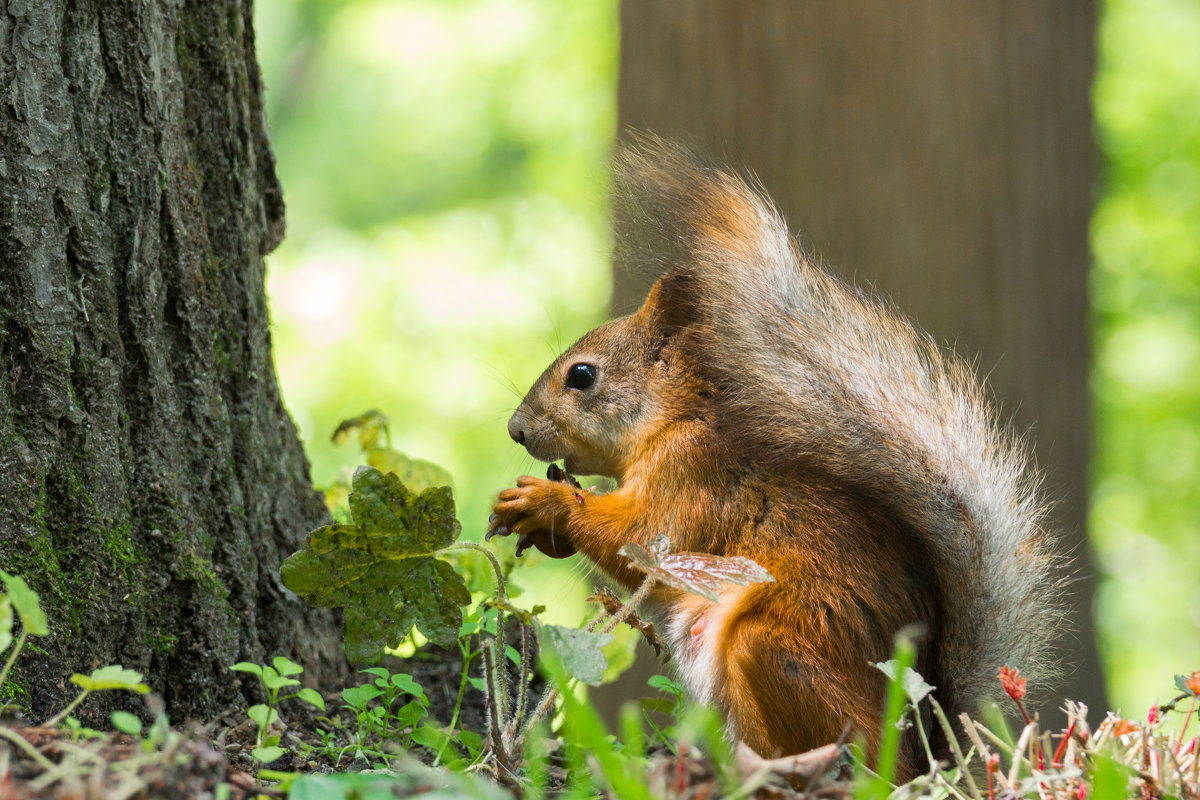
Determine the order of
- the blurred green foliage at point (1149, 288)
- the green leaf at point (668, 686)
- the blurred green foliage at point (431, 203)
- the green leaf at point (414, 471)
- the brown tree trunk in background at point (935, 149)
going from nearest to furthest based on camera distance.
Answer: the green leaf at point (668, 686)
the green leaf at point (414, 471)
the brown tree trunk in background at point (935, 149)
the blurred green foliage at point (1149, 288)
the blurred green foliage at point (431, 203)

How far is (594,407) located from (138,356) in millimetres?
962

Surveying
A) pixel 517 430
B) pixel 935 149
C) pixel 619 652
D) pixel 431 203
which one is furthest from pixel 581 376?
pixel 431 203

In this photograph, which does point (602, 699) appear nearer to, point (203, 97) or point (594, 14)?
point (203, 97)

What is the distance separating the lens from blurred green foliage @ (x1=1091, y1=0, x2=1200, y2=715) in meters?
7.52

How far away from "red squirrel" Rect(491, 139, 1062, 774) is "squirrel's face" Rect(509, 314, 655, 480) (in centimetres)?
3

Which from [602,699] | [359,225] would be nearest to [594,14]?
[359,225]

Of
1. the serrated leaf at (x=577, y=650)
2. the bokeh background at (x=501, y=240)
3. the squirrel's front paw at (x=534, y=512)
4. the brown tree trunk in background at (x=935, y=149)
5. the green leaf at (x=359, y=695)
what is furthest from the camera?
the bokeh background at (x=501, y=240)

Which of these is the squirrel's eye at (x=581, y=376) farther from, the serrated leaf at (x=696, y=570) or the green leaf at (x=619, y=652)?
the serrated leaf at (x=696, y=570)

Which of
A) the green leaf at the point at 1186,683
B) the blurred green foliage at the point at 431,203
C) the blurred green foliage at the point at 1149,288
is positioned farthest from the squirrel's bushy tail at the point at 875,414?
the blurred green foliage at the point at 431,203

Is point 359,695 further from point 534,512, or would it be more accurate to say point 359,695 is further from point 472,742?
point 534,512

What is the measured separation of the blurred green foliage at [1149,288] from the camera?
24.7ft

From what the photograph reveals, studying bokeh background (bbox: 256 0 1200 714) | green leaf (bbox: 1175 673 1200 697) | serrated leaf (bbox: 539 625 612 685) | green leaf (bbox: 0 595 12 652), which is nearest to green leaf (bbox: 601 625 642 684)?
serrated leaf (bbox: 539 625 612 685)

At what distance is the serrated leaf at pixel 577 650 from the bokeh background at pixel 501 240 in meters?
5.34

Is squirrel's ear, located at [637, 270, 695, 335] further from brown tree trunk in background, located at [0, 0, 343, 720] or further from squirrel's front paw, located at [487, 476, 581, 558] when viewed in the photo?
brown tree trunk in background, located at [0, 0, 343, 720]
